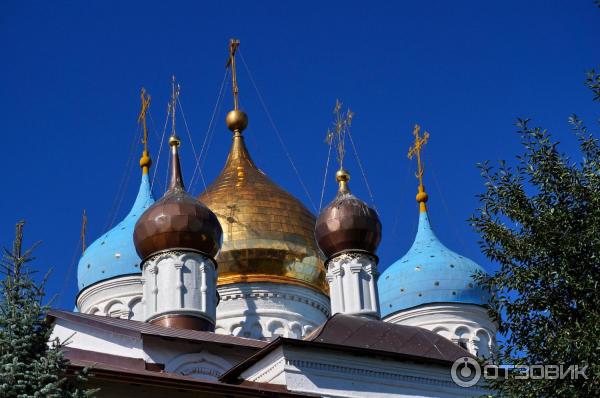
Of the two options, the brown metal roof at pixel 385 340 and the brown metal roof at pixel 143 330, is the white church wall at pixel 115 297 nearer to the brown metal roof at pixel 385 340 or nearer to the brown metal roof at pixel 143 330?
the brown metal roof at pixel 143 330

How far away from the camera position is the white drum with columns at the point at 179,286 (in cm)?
2127

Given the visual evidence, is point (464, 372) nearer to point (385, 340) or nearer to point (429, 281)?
point (385, 340)

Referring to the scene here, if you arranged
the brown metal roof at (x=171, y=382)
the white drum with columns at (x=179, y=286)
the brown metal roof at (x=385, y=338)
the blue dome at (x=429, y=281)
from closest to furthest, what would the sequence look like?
the brown metal roof at (x=171, y=382) < the brown metal roof at (x=385, y=338) < the white drum with columns at (x=179, y=286) < the blue dome at (x=429, y=281)

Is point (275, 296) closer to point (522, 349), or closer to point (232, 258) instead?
point (232, 258)

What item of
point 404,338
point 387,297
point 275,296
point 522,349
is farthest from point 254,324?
point 522,349

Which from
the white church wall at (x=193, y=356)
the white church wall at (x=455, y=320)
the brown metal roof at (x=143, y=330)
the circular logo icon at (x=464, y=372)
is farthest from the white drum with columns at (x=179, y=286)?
the white church wall at (x=455, y=320)

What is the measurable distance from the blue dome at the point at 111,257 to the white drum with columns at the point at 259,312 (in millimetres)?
1982

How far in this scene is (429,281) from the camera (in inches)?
1017

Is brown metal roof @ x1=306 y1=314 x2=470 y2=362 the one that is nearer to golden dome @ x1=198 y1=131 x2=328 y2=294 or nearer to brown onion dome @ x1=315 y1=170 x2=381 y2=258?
brown onion dome @ x1=315 y1=170 x2=381 y2=258

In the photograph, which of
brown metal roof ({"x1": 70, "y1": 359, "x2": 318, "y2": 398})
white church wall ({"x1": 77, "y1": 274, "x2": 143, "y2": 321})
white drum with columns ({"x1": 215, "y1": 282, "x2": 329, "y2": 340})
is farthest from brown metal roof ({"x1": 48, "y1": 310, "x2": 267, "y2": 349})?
white church wall ({"x1": 77, "y1": 274, "x2": 143, "y2": 321})

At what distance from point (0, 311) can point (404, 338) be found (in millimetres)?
8688

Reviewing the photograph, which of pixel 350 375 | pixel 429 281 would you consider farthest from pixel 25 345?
pixel 429 281

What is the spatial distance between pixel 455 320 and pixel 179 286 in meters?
6.80

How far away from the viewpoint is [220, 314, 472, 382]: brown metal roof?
1733 centimetres
